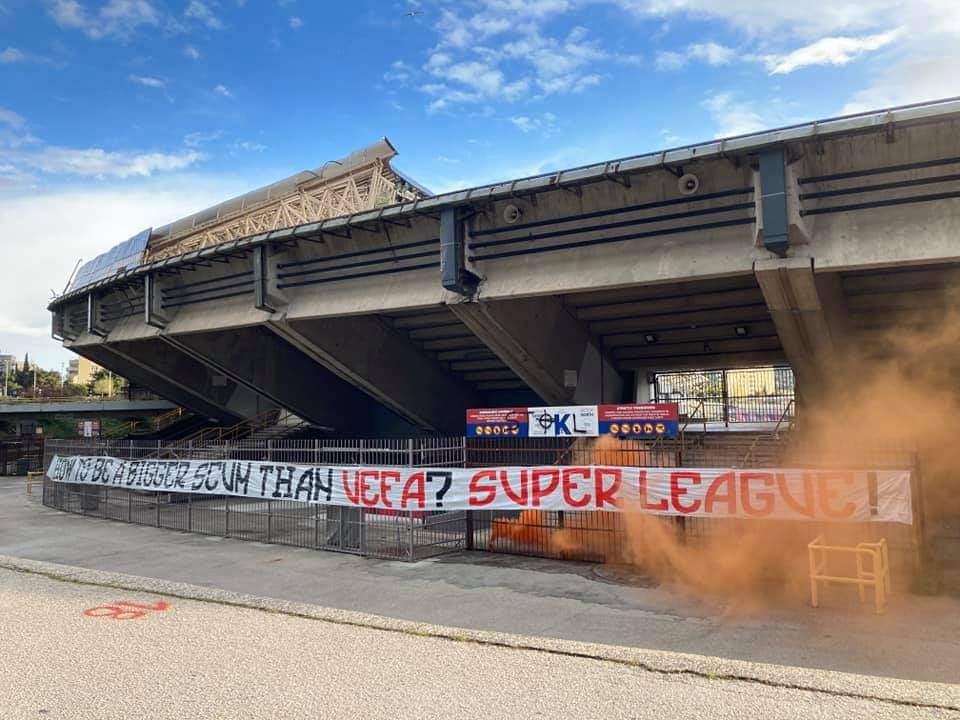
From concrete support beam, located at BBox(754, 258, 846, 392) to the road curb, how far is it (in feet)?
30.6

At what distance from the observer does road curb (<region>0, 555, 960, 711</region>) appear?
6.57m

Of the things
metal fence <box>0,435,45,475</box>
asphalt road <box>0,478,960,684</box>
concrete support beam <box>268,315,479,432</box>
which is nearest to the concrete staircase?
asphalt road <box>0,478,960,684</box>

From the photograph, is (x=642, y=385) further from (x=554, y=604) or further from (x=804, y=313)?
(x=554, y=604)

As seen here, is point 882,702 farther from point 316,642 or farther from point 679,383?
point 679,383

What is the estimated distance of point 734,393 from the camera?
30.2 metres

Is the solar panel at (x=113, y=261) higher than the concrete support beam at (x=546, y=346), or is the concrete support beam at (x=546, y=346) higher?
the solar panel at (x=113, y=261)

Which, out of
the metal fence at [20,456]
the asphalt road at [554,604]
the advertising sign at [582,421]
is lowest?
the asphalt road at [554,604]

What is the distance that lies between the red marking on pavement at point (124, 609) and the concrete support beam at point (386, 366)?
13.3 m

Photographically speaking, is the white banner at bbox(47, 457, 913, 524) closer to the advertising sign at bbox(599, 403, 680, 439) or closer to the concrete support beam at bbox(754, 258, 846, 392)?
the advertising sign at bbox(599, 403, 680, 439)

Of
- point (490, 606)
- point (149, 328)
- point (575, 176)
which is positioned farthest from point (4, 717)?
point (149, 328)

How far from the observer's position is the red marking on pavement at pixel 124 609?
392 inches

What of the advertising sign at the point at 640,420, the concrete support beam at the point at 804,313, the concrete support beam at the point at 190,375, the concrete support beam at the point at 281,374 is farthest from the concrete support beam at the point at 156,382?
the concrete support beam at the point at 804,313

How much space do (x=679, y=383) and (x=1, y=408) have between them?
43617mm

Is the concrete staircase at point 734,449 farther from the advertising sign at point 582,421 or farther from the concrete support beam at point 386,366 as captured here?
the concrete support beam at point 386,366
